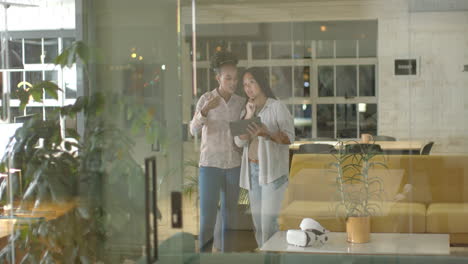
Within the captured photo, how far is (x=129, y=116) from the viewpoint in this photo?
4.23m

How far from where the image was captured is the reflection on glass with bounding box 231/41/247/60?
4.49 m

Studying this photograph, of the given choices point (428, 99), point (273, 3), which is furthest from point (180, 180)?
point (428, 99)

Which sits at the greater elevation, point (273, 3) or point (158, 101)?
point (273, 3)

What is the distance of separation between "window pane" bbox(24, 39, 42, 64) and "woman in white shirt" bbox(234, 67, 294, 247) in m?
1.01

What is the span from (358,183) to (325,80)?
21.9 inches

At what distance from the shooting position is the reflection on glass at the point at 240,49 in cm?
449

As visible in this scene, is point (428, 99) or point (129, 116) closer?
point (129, 116)

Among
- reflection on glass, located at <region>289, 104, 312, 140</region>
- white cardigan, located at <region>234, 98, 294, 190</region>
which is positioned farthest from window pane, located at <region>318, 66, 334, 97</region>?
white cardigan, located at <region>234, 98, 294, 190</region>

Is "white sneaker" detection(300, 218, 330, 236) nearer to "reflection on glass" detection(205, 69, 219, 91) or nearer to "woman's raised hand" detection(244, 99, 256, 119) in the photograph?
"woman's raised hand" detection(244, 99, 256, 119)

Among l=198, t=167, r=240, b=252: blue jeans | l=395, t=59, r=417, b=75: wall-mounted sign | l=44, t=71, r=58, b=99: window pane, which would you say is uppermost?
l=395, t=59, r=417, b=75: wall-mounted sign

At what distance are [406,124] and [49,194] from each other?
181cm

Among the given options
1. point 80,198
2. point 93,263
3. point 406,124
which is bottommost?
point 93,263

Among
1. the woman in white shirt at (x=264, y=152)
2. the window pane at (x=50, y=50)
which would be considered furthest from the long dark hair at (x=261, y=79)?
the window pane at (x=50, y=50)

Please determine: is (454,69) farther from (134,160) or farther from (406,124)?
(134,160)
